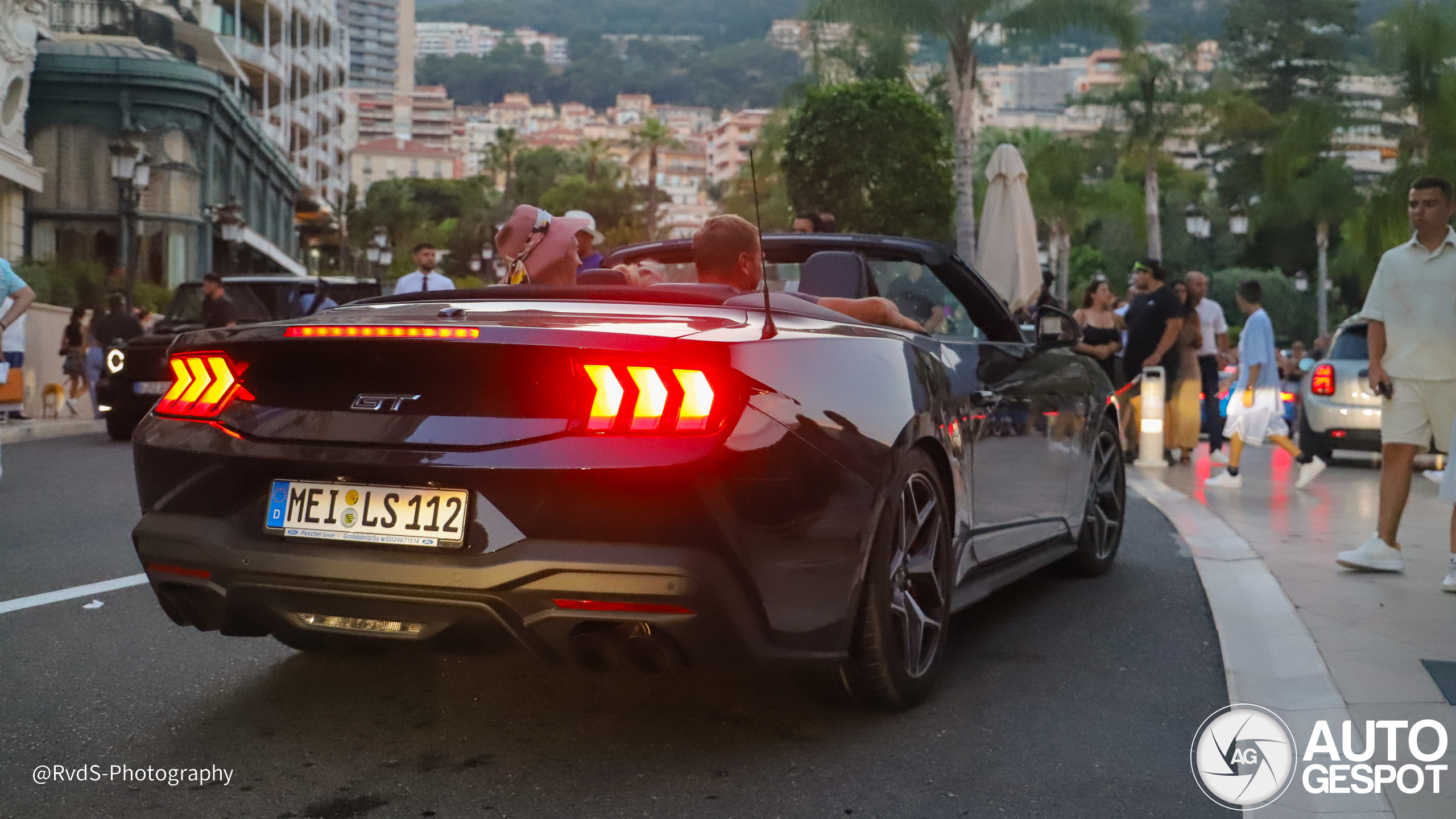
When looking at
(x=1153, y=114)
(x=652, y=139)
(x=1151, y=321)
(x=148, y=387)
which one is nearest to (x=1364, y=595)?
(x=1151, y=321)

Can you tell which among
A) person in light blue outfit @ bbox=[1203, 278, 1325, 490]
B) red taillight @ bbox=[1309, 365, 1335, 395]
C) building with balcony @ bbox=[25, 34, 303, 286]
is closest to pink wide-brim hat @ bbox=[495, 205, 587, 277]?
person in light blue outfit @ bbox=[1203, 278, 1325, 490]

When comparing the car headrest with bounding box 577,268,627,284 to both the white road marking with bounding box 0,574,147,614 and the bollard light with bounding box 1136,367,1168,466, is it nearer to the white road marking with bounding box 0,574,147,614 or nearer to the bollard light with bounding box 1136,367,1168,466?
the white road marking with bounding box 0,574,147,614

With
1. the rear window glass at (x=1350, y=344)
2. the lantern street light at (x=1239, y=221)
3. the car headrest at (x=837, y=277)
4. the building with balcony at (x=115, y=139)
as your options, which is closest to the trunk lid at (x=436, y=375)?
the car headrest at (x=837, y=277)

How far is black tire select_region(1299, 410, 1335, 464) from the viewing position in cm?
1509

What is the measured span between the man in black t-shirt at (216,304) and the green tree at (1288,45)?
96.6 metres

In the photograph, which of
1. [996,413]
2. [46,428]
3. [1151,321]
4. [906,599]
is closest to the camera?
[906,599]

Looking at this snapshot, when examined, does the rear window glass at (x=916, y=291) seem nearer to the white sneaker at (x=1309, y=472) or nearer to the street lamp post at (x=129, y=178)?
the white sneaker at (x=1309, y=472)

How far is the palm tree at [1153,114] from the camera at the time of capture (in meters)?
60.3

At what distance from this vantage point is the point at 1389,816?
3.48 metres

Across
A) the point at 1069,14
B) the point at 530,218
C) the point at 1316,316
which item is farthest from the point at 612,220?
the point at 530,218

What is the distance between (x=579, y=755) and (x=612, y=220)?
10552 cm

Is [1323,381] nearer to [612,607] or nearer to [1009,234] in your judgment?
[1009,234]

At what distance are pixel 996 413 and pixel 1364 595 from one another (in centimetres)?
215

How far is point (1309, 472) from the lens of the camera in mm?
13000
